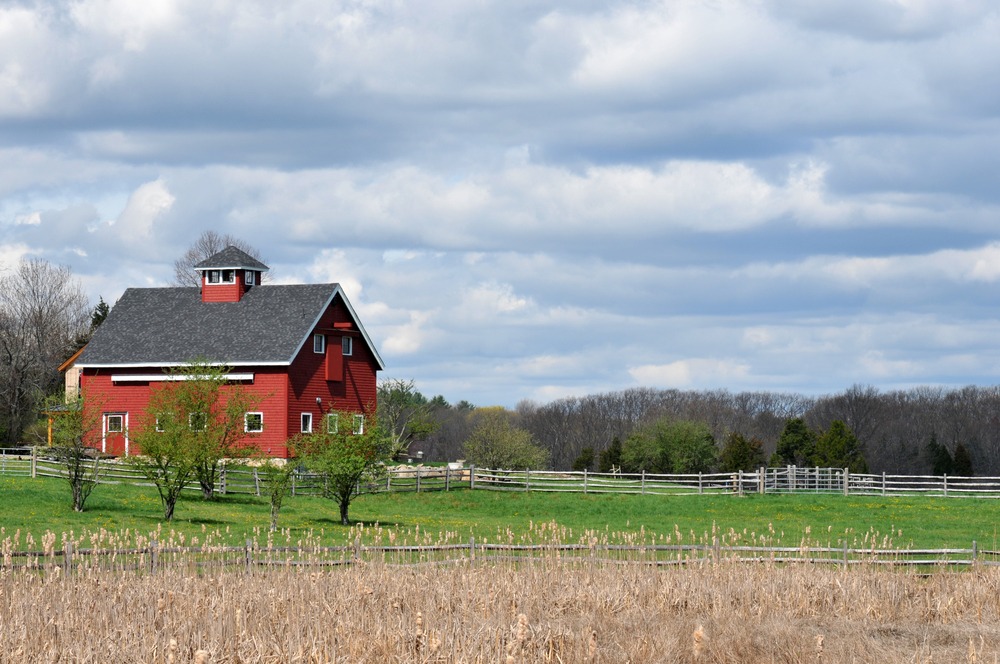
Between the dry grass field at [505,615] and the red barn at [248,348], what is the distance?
32299mm

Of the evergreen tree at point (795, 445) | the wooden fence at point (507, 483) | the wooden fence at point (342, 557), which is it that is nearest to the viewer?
the wooden fence at point (342, 557)

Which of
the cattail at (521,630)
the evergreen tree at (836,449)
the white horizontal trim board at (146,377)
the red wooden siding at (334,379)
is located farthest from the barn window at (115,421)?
the cattail at (521,630)

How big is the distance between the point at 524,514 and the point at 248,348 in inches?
693


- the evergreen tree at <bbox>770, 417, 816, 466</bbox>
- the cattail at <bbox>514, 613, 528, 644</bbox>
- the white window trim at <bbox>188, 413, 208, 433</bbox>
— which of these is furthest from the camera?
the evergreen tree at <bbox>770, 417, 816, 466</bbox>

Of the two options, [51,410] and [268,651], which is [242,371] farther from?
[268,651]

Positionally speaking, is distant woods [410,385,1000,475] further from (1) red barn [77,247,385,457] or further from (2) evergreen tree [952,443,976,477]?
(1) red barn [77,247,385,457]

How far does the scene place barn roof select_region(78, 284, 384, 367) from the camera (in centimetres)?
5066

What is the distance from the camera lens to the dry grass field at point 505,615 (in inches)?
489

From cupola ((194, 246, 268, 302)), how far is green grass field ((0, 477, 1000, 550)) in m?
15.7

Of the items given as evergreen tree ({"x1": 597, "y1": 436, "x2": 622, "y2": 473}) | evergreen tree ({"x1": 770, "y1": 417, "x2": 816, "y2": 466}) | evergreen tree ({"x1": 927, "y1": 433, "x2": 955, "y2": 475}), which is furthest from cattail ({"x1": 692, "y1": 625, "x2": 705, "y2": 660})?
evergreen tree ({"x1": 927, "y1": 433, "x2": 955, "y2": 475})

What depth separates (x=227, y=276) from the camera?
178 ft

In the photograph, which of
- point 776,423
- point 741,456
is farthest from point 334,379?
point 776,423

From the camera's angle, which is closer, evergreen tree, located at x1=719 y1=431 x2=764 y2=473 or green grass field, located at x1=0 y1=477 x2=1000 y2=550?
green grass field, located at x1=0 y1=477 x2=1000 y2=550

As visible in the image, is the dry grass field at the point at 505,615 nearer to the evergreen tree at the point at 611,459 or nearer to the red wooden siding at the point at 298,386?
the red wooden siding at the point at 298,386
